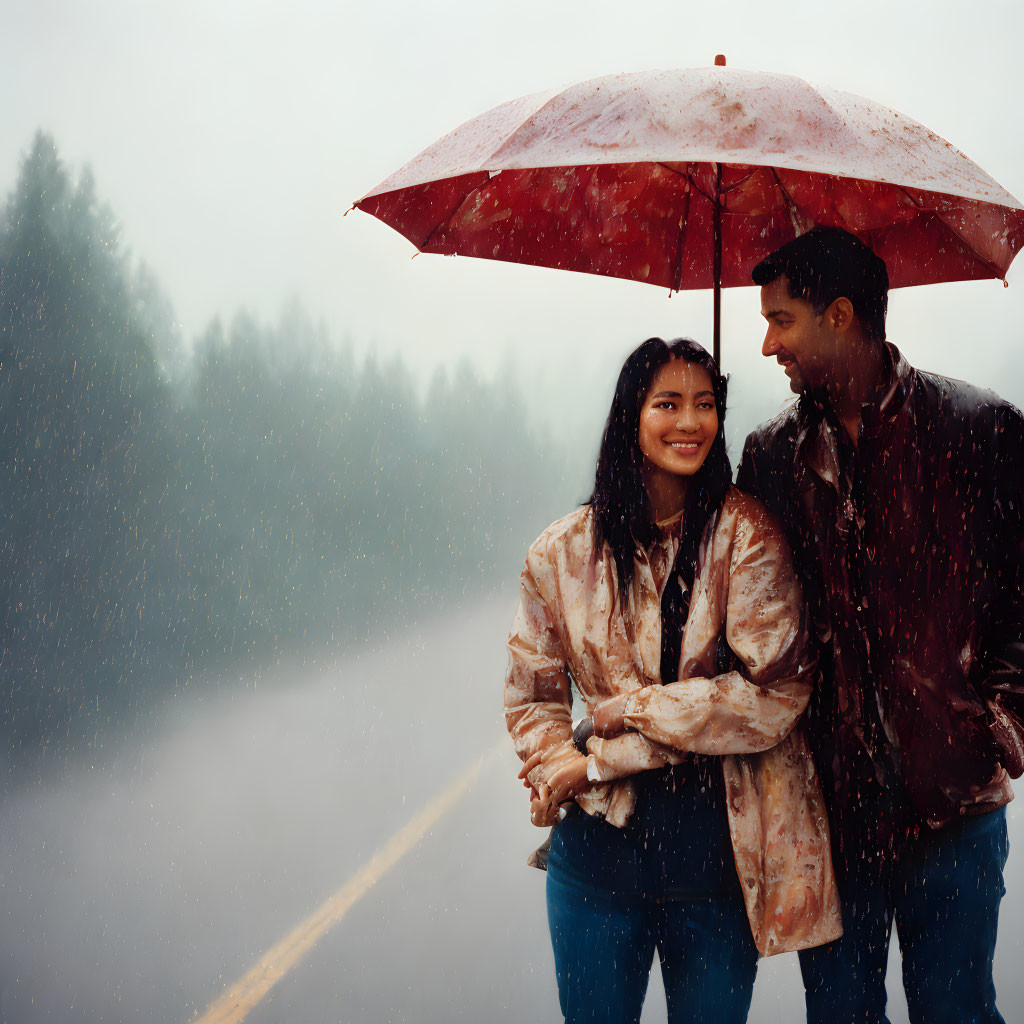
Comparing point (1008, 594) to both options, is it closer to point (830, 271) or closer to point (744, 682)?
point (744, 682)

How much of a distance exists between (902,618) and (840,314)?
78 cm

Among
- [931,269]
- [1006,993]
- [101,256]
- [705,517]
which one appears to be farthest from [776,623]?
[101,256]

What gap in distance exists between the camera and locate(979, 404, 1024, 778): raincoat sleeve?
2.50 metres

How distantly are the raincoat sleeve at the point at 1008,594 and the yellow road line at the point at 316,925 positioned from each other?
370cm

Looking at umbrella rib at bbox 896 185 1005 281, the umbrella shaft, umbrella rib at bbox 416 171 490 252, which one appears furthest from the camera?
umbrella rib at bbox 416 171 490 252

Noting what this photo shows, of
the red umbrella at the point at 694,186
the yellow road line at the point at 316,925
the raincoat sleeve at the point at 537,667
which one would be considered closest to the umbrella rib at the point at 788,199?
the red umbrella at the point at 694,186

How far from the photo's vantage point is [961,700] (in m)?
2.46

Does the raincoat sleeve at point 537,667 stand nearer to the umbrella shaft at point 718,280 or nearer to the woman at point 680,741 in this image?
the woman at point 680,741

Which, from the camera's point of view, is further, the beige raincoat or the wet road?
the wet road

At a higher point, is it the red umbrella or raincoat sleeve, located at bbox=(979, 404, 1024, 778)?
the red umbrella

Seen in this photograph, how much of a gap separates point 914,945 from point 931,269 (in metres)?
1.97

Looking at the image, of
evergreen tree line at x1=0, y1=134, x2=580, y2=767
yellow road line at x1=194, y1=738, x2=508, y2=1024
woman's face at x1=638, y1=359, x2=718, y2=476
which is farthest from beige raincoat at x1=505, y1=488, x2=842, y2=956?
evergreen tree line at x1=0, y1=134, x2=580, y2=767

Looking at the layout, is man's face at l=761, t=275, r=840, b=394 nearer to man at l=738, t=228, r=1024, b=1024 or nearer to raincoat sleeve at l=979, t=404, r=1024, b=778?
man at l=738, t=228, r=1024, b=1024

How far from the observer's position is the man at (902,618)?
247 cm
